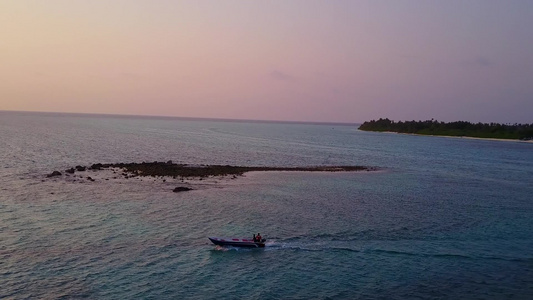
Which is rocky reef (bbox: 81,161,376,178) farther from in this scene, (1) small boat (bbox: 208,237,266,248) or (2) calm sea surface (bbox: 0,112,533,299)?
(1) small boat (bbox: 208,237,266,248)

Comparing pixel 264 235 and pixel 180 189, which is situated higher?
pixel 180 189

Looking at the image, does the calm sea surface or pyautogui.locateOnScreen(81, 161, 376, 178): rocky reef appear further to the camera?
pyautogui.locateOnScreen(81, 161, 376, 178): rocky reef

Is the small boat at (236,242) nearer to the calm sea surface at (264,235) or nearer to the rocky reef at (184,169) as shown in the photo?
the calm sea surface at (264,235)

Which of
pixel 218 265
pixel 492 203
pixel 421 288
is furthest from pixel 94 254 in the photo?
pixel 492 203

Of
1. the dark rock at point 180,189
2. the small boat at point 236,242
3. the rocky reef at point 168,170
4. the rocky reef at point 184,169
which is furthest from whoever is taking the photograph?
the rocky reef at point 184,169

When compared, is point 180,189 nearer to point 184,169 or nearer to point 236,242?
point 184,169

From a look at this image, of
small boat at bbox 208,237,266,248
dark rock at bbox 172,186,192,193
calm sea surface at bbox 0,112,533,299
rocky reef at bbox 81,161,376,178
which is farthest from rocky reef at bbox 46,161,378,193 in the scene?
small boat at bbox 208,237,266,248

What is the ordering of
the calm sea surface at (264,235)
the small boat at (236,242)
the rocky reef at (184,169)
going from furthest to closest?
the rocky reef at (184,169), the small boat at (236,242), the calm sea surface at (264,235)

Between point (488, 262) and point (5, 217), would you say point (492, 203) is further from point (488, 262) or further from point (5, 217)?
point (5, 217)

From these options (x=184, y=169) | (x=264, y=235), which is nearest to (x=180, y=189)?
(x=184, y=169)

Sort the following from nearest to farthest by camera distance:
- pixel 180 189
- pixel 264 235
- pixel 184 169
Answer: pixel 264 235
pixel 180 189
pixel 184 169

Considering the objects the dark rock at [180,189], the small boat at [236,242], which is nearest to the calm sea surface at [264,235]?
the small boat at [236,242]
